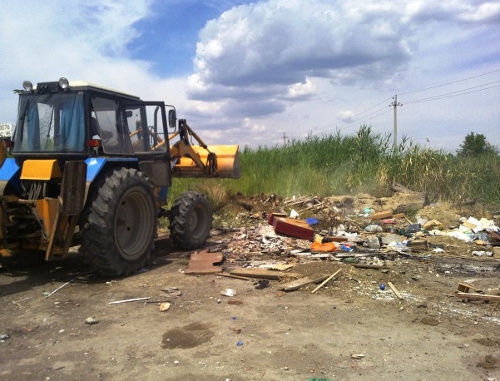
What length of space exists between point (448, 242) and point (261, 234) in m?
3.77

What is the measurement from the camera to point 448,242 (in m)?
8.91

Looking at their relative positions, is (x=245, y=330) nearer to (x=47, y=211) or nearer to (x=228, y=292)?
(x=228, y=292)

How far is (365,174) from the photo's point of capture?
15.3 metres

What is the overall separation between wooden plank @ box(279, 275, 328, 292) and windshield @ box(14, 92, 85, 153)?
3325mm

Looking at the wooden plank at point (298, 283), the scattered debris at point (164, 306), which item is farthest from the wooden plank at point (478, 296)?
the scattered debris at point (164, 306)

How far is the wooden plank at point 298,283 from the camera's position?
218 inches

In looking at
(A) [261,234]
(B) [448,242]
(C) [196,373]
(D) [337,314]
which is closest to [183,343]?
(C) [196,373]

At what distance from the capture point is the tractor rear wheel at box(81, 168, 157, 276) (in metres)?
5.64

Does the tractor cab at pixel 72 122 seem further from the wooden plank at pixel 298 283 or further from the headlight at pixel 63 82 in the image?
the wooden plank at pixel 298 283

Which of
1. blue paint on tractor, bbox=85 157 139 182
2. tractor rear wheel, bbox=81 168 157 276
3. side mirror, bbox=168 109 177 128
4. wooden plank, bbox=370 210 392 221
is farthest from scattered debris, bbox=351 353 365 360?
wooden plank, bbox=370 210 392 221

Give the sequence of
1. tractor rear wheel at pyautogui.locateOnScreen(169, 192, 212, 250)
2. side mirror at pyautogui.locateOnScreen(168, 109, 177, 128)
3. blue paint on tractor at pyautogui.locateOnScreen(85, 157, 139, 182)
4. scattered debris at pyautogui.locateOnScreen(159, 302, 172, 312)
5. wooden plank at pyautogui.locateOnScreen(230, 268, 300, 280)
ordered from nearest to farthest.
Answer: scattered debris at pyautogui.locateOnScreen(159, 302, 172, 312), blue paint on tractor at pyautogui.locateOnScreen(85, 157, 139, 182), wooden plank at pyautogui.locateOnScreen(230, 268, 300, 280), side mirror at pyautogui.locateOnScreen(168, 109, 177, 128), tractor rear wheel at pyautogui.locateOnScreen(169, 192, 212, 250)

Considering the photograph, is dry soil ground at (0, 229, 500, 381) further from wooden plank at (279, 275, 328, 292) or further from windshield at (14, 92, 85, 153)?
windshield at (14, 92, 85, 153)

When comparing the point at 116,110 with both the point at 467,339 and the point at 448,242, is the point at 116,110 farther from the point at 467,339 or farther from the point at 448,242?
the point at 448,242

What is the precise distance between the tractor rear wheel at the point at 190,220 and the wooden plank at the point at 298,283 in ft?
8.58
